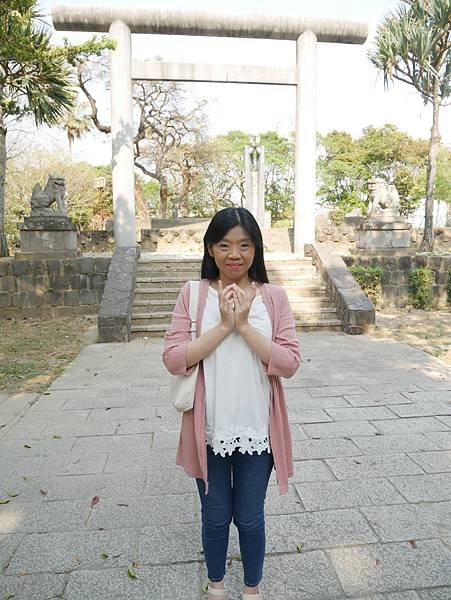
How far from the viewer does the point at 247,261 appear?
1.56 meters

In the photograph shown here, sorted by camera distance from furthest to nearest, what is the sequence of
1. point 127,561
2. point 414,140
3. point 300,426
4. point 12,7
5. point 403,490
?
point 414,140, point 12,7, point 300,426, point 403,490, point 127,561

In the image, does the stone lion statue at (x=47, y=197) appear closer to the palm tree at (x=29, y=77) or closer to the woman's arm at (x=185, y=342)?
the palm tree at (x=29, y=77)

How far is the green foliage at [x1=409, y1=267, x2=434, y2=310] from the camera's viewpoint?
29.4 feet

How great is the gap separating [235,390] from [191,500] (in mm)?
1212

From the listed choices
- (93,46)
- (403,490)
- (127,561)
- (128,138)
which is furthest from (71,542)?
(128,138)

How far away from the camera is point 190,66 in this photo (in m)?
9.69

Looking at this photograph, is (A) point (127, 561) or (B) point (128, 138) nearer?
(A) point (127, 561)

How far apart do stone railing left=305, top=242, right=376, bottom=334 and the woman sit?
5.51 metres

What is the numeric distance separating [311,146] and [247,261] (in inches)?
371

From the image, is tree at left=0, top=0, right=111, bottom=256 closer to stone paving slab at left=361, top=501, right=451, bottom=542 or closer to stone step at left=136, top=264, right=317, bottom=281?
stone step at left=136, top=264, right=317, bottom=281

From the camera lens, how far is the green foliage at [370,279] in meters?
8.59

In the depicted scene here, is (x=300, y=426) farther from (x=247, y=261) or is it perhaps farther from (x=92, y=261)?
(x=92, y=261)

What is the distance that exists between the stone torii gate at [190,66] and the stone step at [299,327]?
3453 mm

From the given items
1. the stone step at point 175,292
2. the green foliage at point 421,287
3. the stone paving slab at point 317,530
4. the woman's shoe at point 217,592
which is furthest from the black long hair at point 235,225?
the green foliage at point 421,287
